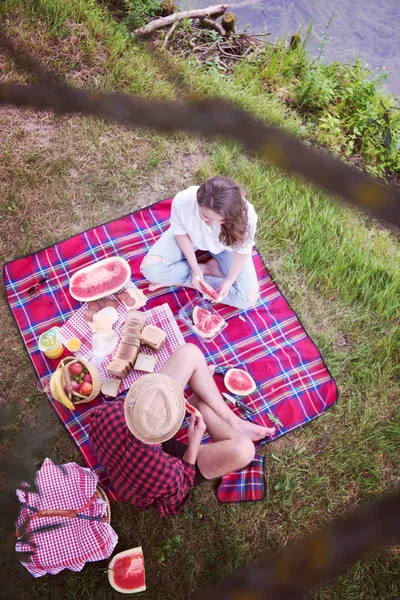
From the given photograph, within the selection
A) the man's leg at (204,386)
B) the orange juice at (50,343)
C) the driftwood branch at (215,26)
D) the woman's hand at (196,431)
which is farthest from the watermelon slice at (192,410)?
the driftwood branch at (215,26)

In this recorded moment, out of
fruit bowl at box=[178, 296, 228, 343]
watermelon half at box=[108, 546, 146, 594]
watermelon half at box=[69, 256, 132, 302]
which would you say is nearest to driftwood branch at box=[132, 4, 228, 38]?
watermelon half at box=[69, 256, 132, 302]

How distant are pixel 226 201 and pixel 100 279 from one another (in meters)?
1.37

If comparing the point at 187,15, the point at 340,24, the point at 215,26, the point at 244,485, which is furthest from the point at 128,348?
the point at 340,24

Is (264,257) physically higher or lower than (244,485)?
higher

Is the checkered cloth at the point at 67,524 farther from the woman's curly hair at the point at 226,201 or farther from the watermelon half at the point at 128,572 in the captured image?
the woman's curly hair at the point at 226,201

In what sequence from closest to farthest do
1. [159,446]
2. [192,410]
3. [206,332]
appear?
[159,446] < [192,410] < [206,332]

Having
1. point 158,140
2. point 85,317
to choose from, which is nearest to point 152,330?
point 85,317

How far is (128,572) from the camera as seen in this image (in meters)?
3.23

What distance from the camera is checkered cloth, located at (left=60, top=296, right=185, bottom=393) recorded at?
12.1 feet

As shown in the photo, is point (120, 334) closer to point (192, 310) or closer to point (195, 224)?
point (192, 310)

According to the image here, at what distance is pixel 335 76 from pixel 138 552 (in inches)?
222

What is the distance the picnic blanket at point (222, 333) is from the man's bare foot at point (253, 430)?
138 mm

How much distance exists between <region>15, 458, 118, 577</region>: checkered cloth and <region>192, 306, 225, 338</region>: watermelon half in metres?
1.39

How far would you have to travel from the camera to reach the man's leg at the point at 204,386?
343 cm
